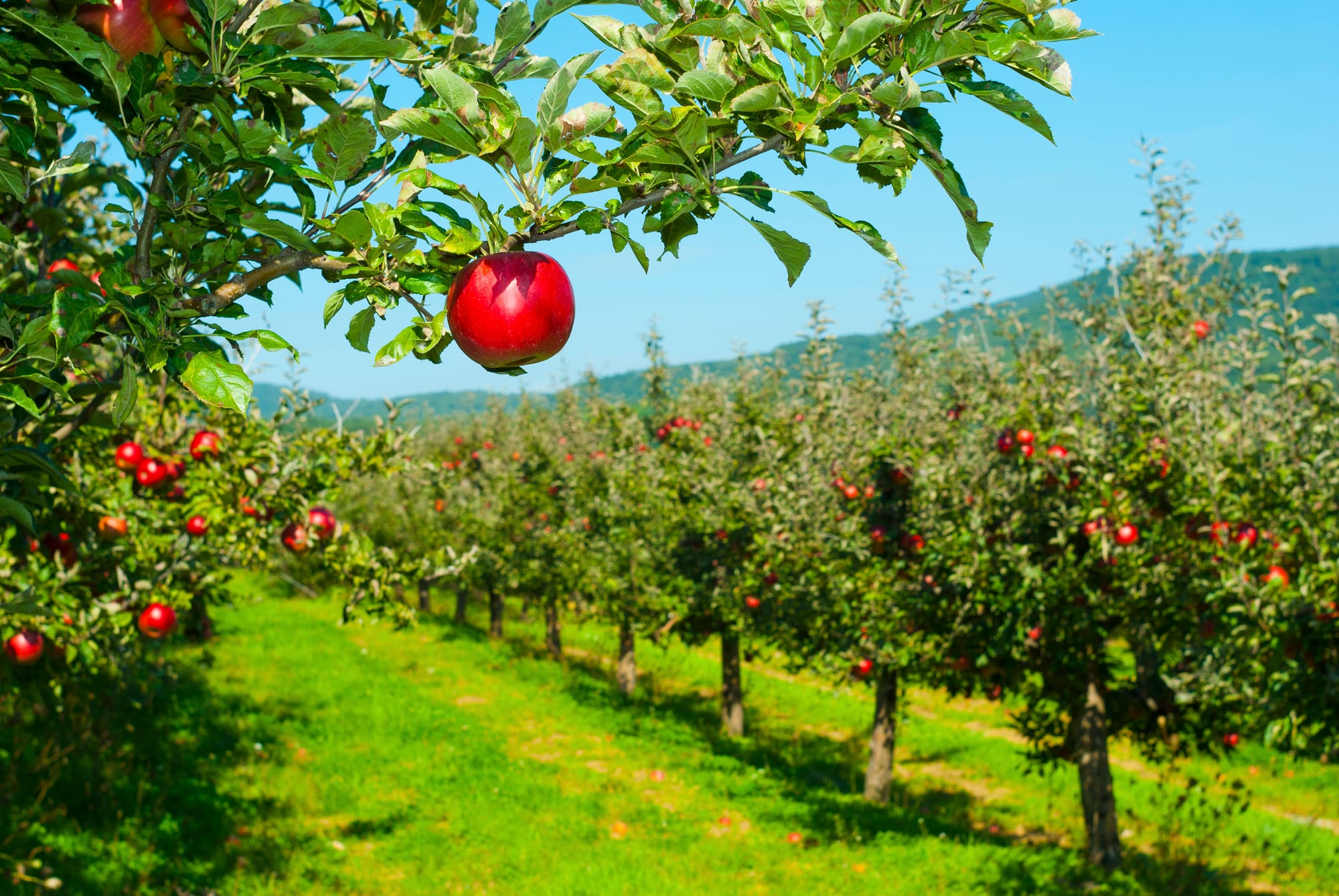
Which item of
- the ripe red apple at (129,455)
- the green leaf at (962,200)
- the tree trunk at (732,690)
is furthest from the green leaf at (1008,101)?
the tree trunk at (732,690)

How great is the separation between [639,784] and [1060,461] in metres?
7.36

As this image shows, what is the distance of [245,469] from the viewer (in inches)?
205

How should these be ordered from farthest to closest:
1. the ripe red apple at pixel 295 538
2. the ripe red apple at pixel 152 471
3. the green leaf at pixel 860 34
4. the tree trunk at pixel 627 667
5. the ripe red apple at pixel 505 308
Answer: the tree trunk at pixel 627 667 → the ripe red apple at pixel 295 538 → the ripe red apple at pixel 152 471 → the ripe red apple at pixel 505 308 → the green leaf at pixel 860 34

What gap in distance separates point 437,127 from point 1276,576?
5907 millimetres

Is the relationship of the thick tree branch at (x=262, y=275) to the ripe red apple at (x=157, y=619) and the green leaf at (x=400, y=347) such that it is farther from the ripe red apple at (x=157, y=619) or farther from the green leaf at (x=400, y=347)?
the ripe red apple at (x=157, y=619)

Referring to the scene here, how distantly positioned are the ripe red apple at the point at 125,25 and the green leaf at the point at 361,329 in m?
0.65

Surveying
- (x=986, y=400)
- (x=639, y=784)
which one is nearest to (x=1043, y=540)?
(x=986, y=400)

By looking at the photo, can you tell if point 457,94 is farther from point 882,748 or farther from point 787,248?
point 882,748

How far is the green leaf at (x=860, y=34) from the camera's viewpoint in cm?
113

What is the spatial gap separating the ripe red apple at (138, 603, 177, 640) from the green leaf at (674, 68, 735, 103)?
514 centimetres

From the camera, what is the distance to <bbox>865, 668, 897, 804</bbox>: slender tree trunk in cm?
1156

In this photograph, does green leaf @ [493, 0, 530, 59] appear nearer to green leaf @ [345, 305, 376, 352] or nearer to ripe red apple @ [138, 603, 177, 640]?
green leaf @ [345, 305, 376, 352]

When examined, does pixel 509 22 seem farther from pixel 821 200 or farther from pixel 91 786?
pixel 91 786

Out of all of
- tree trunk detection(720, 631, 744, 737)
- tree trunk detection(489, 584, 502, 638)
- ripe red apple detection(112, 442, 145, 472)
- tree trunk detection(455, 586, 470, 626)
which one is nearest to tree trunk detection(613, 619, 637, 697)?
tree trunk detection(720, 631, 744, 737)
